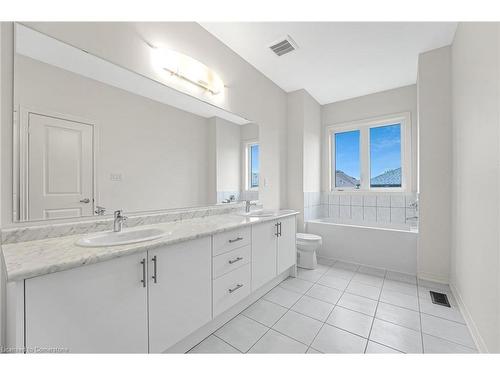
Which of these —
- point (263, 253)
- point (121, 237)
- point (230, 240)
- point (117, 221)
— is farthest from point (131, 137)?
point (263, 253)

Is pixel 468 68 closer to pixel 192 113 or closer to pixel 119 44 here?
pixel 192 113

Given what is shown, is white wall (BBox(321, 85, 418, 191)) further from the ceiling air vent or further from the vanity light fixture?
the vanity light fixture

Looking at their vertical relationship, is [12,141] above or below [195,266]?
above

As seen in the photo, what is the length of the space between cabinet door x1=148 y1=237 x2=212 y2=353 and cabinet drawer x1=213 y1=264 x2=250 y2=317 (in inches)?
2.6

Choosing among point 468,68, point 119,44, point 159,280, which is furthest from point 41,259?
point 468,68

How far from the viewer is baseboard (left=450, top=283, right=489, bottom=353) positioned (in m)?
1.30

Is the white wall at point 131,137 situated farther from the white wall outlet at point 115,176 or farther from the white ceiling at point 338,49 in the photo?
the white ceiling at point 338,49

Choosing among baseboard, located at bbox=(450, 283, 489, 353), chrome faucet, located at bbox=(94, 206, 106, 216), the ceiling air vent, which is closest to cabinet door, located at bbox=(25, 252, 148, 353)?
chrome faucet, located at bbox=(94, 206, 106, 216)

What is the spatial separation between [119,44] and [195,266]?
5.19 feet

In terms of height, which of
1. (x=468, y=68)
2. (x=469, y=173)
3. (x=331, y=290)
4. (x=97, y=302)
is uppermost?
(x=468, y=68)

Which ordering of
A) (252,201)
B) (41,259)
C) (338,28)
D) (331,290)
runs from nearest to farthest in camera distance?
(41,259)
(338,28)
(331,290)
(252,201)

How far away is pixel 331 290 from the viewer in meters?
2.13

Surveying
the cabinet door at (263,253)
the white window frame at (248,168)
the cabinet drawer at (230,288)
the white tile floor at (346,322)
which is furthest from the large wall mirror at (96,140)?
the white tile floor at (346,322)

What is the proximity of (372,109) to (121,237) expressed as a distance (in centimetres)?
387
